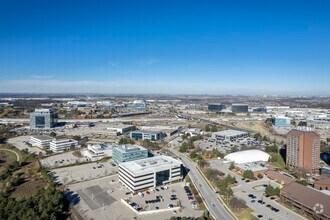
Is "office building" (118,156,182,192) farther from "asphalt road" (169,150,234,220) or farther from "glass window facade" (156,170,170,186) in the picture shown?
"asphalt road" (169,150,234,220)

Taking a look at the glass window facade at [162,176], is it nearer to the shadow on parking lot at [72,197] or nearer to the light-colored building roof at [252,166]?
the shadow on parking lot at [72,197]

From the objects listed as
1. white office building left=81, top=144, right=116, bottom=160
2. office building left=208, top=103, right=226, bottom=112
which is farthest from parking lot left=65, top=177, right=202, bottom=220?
office building left=208, top=103, right=226, bottom=112

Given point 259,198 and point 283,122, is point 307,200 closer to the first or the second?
point 259,198

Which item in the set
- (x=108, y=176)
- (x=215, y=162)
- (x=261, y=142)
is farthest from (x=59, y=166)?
(x=261, y=142)

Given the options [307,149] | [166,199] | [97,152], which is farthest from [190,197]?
[97,152]

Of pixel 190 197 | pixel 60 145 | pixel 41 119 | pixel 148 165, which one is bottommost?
pixel 190 197

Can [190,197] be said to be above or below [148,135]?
below

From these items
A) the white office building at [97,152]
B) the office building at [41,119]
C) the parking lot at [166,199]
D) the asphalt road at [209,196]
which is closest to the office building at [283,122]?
the asphalt road at [209,196]
